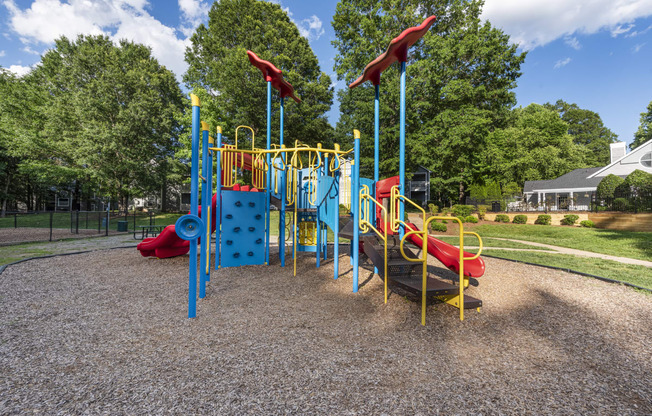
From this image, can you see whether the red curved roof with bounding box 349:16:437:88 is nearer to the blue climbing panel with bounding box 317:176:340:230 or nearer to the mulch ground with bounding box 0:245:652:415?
the blue climbing panel with bounding box 317:176:340:230

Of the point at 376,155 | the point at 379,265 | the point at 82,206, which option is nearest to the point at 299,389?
the point at 379,265

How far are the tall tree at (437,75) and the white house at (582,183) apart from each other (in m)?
8.06

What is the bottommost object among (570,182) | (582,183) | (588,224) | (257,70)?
(588,224)

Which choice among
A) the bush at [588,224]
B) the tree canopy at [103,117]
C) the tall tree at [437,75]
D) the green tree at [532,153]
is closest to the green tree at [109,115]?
the tree canopy at [103,117]

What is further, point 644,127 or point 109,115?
point 644,127

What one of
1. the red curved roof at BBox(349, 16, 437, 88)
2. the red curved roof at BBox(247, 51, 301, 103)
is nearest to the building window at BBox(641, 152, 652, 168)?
the red curved roof at BBox(349, 16, 437, 88)

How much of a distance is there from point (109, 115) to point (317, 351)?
30.4m

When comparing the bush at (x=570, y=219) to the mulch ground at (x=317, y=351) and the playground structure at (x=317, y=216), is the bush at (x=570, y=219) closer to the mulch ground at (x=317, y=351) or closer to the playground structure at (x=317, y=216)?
the mulch ground at (x=317, y=351)

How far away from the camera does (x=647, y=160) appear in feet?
73.5

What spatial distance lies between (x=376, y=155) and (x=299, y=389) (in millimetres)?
4280

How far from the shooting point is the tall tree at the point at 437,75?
66.4ft

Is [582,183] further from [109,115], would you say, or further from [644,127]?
[109,115]

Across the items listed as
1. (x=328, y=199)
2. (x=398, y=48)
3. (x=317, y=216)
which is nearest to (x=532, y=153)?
(x=398, y=48)

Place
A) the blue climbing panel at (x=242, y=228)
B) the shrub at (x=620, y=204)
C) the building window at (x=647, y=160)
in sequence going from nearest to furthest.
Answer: the blue climbing panel at (x=242, y=228)
the shrub at (x=620, y=204)
the building window at (x=647, y=160)
